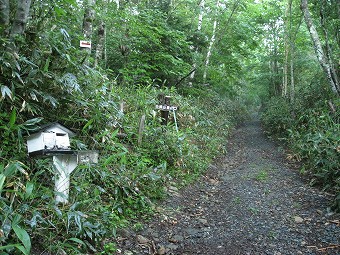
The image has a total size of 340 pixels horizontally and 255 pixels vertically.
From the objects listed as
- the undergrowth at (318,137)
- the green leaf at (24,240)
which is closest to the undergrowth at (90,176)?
the green leaf at (24,240)

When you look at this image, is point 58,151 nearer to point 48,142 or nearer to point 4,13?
point 48,142

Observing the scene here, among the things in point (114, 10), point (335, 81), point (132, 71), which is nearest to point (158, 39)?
point (132, 71)

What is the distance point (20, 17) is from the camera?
3426 millimetres

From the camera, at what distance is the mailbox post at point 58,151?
3.02 meters

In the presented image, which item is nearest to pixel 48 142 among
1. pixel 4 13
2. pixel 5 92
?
pixel 5 92

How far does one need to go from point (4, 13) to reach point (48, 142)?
191 centimetres

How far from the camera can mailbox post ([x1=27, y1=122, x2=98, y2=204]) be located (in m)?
3.02

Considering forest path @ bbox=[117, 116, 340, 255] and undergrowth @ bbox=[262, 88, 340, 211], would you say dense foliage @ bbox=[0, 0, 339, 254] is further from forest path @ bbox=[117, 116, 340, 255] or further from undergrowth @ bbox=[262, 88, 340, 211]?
forest path @ bbox=[117, 116, 340, 255]

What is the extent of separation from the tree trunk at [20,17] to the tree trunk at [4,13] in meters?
0.26

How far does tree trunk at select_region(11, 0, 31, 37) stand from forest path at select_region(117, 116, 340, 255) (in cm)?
290

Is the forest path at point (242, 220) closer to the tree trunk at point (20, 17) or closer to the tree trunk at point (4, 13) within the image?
the tree trunk at point (20, 17)

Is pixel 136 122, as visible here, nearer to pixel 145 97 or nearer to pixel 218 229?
pixel 145 97

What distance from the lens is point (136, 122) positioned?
646 centimetres

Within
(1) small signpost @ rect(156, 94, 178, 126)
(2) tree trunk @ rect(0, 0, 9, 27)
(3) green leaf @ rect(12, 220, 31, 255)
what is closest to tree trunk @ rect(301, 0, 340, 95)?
(1) small signpost @ rect(156, 94, 178, 126)
